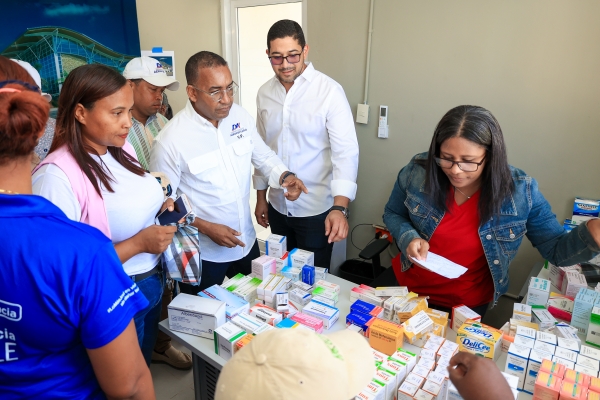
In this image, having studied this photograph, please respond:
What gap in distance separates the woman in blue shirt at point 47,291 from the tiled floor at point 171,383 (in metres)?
1.66

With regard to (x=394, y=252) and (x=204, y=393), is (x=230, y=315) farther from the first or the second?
(x=394, y=252)

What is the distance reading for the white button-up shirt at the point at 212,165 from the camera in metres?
2.04

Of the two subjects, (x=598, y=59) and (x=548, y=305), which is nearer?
(x=548, y=305)

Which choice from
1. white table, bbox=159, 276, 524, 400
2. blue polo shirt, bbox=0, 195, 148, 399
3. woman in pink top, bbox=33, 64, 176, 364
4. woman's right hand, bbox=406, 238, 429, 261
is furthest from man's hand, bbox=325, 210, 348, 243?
blue polo shirt, bbox=0, 195, 148, 399

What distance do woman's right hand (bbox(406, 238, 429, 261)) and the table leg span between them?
94cm

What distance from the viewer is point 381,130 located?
3158 millimetres

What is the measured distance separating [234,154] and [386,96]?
4.68ft

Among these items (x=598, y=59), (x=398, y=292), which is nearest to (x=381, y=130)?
(x=598, y=59)

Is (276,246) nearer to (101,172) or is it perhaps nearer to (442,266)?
(442,266)

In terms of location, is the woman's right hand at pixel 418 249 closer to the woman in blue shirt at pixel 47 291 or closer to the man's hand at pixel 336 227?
the man's hand at pixel 336 227

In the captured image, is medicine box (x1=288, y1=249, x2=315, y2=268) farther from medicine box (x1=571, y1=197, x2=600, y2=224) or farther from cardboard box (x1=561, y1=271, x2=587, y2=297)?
medicine box (x1=571, y1=197, x2=600, y2=224)

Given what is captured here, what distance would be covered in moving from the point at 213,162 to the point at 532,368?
5.14 ft

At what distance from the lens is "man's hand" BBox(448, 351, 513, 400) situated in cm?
92

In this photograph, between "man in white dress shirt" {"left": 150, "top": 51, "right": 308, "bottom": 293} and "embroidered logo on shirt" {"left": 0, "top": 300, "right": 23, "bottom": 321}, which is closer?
"embroidered logo on shirt" {"left": 0, "top": 300, "right": 23, "bottom": 321}
